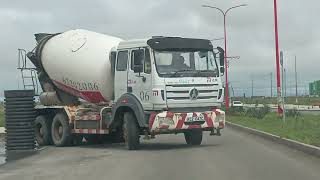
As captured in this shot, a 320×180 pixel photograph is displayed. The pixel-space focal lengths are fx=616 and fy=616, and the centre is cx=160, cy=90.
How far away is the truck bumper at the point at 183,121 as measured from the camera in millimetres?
17469

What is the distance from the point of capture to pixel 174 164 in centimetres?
1392

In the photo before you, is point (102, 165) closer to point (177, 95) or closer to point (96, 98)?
point (177, 95)

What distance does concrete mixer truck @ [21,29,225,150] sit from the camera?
1759 cm

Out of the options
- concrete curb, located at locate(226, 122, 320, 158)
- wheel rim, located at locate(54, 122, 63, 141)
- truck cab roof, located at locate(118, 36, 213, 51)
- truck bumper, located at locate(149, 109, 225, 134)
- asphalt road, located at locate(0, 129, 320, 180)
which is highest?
truck cab roof, located at locate(118, 36, 213, 51)

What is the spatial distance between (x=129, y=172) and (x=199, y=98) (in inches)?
232

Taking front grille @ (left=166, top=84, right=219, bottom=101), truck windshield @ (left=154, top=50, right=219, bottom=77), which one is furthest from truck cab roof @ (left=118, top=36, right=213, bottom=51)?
front grille @ (left=166, top=84, right=219, bottom=101)

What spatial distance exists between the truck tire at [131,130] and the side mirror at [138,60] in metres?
1.39

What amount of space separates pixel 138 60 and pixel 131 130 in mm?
2063

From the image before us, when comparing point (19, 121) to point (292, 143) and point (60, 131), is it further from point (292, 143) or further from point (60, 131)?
point (292, 143)

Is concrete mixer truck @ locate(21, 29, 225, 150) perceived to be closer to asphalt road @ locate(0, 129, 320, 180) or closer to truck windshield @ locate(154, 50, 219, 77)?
truck windshield @ locate(154, 50, 219, 77)

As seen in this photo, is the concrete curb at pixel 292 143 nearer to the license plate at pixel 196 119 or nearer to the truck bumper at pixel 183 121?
the truck bumper at pixel 183 121

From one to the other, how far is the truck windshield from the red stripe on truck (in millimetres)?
3076

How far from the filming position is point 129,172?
1263cm

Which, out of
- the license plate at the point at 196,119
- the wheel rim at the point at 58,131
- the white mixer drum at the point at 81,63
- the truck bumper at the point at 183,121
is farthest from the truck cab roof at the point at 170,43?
the wheel rim at the point at 58,131
